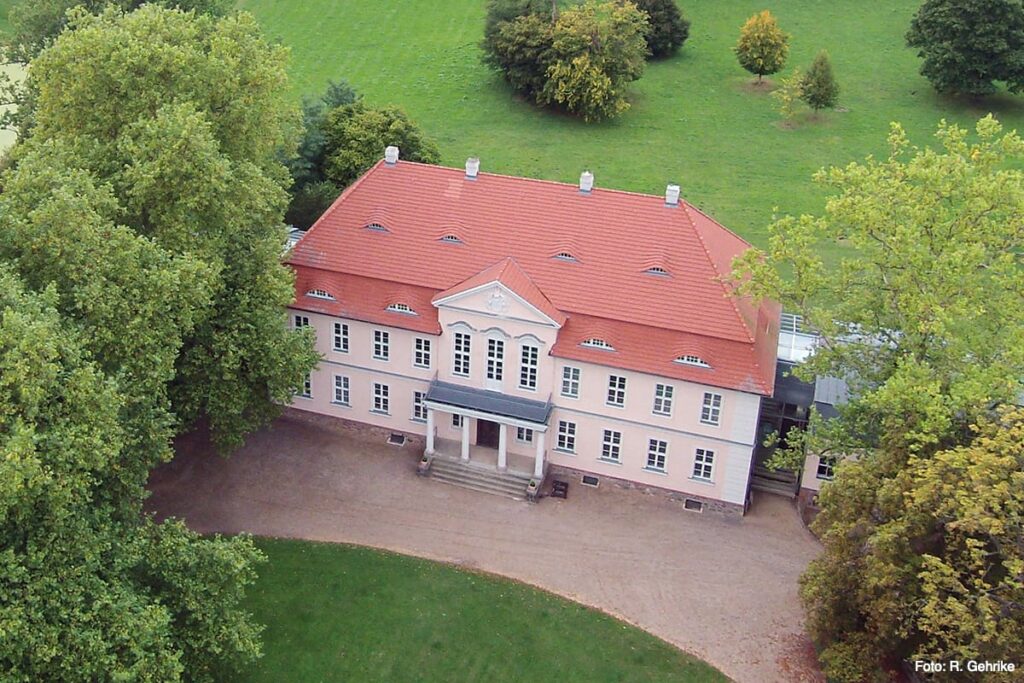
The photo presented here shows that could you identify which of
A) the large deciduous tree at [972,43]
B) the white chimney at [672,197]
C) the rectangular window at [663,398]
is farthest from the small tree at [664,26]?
the rectangular window at [663,398]

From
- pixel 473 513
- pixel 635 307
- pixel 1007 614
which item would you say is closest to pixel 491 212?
pixel 635 307

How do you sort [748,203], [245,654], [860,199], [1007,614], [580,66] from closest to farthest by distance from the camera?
1. [1007,614]
2. [245,654]
3. [860,199]
4. [748,203]
5. [580,66]

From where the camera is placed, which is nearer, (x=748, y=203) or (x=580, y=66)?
(x=748, y=203)

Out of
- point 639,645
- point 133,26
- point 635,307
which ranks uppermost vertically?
point 133,26

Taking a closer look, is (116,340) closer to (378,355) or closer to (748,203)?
(378,355)

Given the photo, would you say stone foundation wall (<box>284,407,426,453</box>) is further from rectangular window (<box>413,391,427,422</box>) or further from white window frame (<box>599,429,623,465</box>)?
white window frame (<box>599,429,623,465</box>)

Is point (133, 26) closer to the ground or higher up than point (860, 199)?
higher up

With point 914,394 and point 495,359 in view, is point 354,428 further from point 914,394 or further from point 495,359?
point 914,394

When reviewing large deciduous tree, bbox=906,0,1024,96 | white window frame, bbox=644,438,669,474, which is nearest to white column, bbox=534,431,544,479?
white window frame, bbox=644,438,669,474

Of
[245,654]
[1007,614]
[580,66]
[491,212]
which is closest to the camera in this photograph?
[1007,614]
